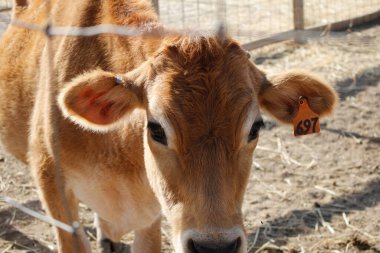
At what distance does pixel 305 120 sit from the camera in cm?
383

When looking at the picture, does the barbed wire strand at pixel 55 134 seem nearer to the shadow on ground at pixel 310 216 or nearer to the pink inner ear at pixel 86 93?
the pink inner ear at pixel 86 93

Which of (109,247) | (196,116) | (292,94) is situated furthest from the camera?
(109,247)

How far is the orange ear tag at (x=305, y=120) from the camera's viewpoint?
381 centimetres

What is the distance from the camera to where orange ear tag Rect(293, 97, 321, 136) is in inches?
150

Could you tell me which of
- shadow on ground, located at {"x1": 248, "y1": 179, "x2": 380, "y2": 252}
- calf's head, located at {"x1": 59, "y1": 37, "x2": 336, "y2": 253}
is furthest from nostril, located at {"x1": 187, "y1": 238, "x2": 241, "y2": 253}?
shadow on ground, located at {"x1": 248, "y1": 179, "x2": 380, "y2": 252}

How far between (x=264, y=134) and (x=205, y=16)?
311 centimetres

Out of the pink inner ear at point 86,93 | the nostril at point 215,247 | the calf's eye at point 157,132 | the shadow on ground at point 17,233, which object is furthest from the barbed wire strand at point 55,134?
the nostril at point 215,247

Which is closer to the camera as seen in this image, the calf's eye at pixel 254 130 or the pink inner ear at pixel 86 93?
the calf's eye at pixel 254 130

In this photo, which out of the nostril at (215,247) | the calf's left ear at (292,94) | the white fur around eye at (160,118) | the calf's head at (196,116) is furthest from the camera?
the calf's left ear at (292,94)

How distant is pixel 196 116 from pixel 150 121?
1.02ft

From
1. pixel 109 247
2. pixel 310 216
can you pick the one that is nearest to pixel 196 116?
pixel 109 247

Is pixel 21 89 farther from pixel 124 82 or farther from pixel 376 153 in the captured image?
pixel 376 153

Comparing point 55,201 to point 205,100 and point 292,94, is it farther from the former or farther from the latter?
point 292,94

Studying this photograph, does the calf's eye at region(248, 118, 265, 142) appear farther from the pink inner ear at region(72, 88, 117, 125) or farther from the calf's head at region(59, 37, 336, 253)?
the pink inner ear at region(72, 88, 117, 125)
